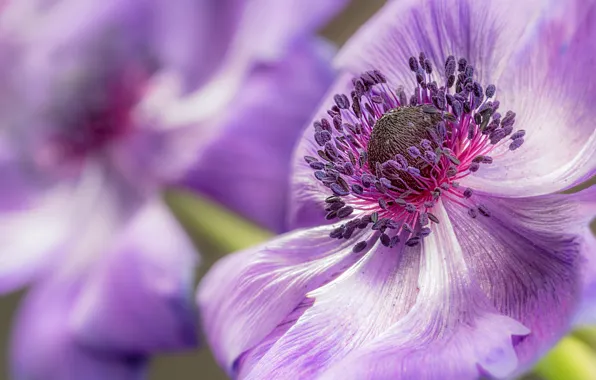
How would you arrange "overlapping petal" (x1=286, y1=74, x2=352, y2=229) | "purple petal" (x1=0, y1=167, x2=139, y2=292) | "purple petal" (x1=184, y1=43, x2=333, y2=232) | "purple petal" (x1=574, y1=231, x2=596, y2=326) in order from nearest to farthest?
"purple petal" (x1=574, y1=231, x2=596, y2=326) < "overlapping petal" (x1=286, y1=74, x2=352, y2=229) < "purple petal" (x1=184, y1=43, x2=333, y2=232) < "purple petal" (x1=0, y1=167, x2=139, y2=292)

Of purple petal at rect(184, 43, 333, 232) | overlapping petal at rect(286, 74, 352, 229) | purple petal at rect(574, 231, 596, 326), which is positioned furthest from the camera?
purple petal at rect(184, 43, 333, 232)

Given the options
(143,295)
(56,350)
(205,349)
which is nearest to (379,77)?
(143,295)

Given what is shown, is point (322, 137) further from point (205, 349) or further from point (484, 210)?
point (205, 349)

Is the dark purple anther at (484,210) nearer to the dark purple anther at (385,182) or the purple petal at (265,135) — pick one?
the dark purple anther at (385,182)

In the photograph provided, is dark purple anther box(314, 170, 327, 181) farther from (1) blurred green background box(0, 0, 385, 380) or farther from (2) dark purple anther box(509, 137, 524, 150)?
(1) blurred green background box(0, 0, 385, 380)

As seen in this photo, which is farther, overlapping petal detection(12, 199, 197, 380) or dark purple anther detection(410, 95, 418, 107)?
overlapping petal detection(12, 199, 197, 380)

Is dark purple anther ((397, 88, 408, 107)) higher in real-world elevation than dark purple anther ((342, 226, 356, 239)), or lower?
higher

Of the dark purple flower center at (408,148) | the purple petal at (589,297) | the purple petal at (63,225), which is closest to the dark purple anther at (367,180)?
the dark purple flower center at (408,148)

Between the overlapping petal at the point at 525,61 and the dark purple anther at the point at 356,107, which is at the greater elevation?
the overlapping petal at the point at 525,61

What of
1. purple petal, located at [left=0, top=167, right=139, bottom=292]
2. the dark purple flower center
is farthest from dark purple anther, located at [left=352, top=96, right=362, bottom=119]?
purple petal, located at [left=0, top=167, right=139, bottom=292]
